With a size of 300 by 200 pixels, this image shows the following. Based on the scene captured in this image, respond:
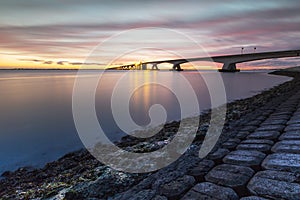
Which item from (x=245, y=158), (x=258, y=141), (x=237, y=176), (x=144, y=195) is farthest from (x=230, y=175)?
(x=258, y=141)

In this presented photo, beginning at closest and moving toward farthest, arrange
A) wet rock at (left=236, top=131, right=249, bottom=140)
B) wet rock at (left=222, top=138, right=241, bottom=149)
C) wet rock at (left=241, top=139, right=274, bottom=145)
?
wet rock at (left=241, top=139, right=274, bottom=145), wet rock at (left=222, top=138, right=241, bottom=149), wet rock at (left=236, top=131, right=249, bottom=140)

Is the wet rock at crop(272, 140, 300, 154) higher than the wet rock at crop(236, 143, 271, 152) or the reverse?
higher

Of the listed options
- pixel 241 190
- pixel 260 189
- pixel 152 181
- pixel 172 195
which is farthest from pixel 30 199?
pixel 260 189

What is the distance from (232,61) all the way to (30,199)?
64170mm

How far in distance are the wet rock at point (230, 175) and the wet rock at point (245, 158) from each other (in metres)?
0.16

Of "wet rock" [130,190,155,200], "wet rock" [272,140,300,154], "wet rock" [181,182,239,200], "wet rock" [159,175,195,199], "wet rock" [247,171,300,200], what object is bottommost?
"wet rock" [130,190,155,200]

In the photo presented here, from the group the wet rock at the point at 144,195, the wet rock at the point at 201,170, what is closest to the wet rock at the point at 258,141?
the wet rock at the point at 201,170

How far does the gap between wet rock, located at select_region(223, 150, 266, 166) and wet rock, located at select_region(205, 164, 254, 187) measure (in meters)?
0.16

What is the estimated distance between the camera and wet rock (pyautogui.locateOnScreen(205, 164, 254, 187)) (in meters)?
2.14

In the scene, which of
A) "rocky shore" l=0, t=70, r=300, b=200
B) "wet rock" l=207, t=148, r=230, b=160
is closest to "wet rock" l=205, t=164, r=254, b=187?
"rocky shore" l=0, t=70, r=300, b=200

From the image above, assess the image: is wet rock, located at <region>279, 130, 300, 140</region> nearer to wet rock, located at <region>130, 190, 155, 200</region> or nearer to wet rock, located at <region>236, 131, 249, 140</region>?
wet rock, located at <region>236, 131, 249, 140</region>

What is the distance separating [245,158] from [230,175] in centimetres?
58

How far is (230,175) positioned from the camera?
90.3 inches

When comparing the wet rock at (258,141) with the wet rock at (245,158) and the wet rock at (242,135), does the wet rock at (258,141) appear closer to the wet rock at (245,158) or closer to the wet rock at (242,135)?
the wet rock at (242,135)
